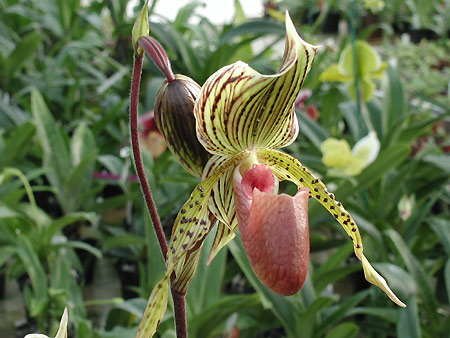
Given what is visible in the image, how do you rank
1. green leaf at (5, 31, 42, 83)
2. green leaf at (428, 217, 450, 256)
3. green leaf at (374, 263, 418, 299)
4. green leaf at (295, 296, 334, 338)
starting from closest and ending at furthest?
green leaf at (295, 296, 334, 338) < green leaf at (374, 263, 418, 299) < green leaf at (428, 217, 450, 256) < green leaf at (5, 31, 42, 83)

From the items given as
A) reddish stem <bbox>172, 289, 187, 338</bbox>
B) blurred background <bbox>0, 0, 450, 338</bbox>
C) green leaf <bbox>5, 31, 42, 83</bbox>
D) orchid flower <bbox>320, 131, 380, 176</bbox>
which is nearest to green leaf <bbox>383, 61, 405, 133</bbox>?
blurred background <bbox>0, 0, 450, 338</bbox>

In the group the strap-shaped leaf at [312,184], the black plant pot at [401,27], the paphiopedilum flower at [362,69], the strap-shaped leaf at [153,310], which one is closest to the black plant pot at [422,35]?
the black plant pot at [401,27]

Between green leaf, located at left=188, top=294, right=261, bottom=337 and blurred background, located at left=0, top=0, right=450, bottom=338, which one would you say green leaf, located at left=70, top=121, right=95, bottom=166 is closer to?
blurred background, located at left=0, top=0, right=450, bottom=338

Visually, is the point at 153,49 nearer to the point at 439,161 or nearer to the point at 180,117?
the point at 180,117

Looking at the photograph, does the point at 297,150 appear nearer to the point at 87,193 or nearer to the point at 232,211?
the point at 87,193

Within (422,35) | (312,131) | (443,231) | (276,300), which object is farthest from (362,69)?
(422,35)

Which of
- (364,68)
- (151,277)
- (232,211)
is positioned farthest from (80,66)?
(232,211)
